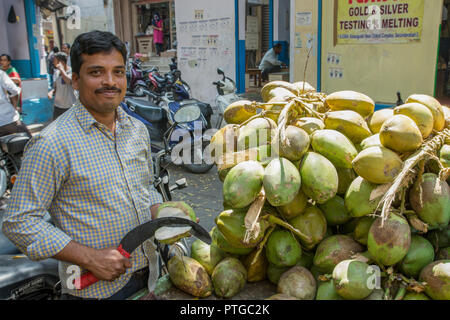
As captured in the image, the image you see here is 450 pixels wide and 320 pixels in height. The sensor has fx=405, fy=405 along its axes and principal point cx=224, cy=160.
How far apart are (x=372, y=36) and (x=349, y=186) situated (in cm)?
478

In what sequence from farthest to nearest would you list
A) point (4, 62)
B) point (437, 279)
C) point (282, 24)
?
point (282, 24) → point (4, 62) → point (437, 279)

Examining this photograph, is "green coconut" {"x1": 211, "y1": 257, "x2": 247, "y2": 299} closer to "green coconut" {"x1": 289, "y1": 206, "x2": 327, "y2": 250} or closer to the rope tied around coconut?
"green coconut" {"x1": 289, "y1": 206, "x2": 327, "y2": 250}

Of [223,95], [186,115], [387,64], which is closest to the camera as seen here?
[186,115]

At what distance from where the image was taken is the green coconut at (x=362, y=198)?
50.4 inches

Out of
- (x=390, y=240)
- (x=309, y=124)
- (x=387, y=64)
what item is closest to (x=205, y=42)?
(x=387, y=64)

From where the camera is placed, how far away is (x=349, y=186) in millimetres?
1410

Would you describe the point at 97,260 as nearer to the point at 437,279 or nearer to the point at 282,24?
the point at 437,279

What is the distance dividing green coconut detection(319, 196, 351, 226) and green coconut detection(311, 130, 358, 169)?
0.13m

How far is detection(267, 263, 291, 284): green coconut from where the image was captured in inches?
55.0

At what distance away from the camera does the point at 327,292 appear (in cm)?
127

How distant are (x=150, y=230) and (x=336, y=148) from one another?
27.4 inches

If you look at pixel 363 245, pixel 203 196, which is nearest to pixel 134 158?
pixel 363 245

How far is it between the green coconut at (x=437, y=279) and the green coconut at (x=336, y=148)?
1.36 feet
